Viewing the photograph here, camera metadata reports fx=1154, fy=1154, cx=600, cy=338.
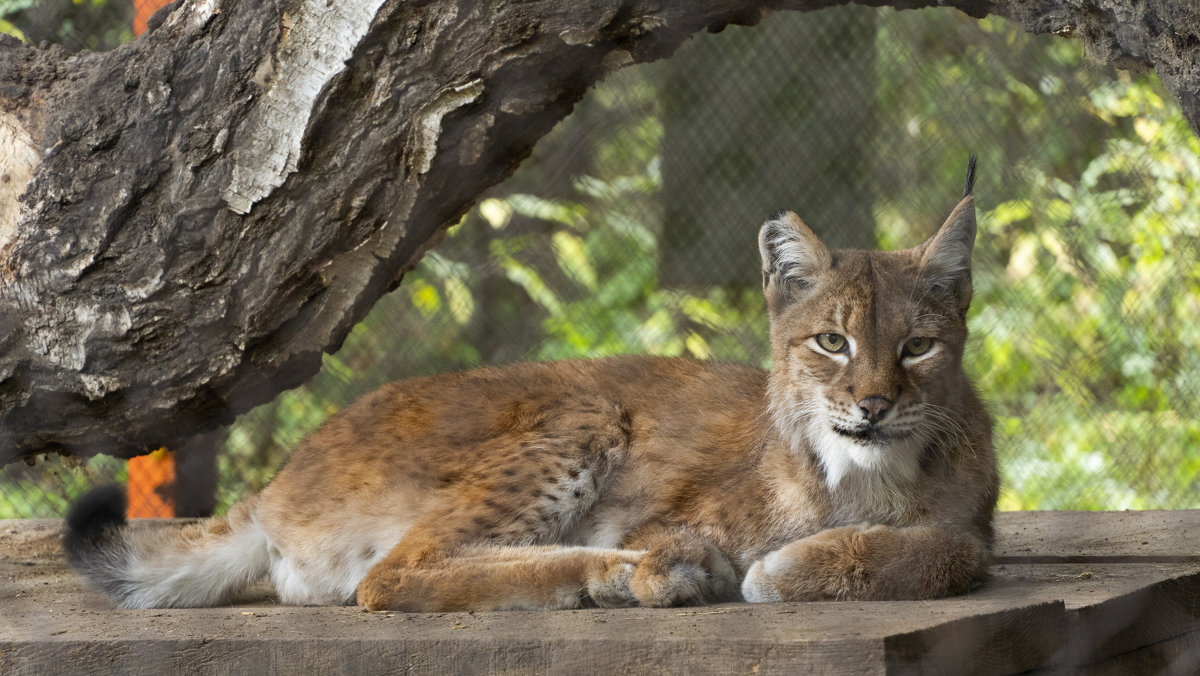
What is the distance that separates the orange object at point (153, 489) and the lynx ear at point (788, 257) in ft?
5.87

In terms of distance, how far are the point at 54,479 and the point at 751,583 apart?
2247 mm

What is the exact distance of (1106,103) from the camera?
141 inches

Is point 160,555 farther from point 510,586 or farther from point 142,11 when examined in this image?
point 142,11

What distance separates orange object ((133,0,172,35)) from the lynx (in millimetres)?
1238

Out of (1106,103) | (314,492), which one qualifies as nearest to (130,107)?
(314,492)

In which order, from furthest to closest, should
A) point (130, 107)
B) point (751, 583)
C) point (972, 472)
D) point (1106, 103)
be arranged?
point (1106, 103) < point (130, 107) < point (972, 472) < point (751, 583)

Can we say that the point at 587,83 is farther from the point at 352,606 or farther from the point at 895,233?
the point at 895,233

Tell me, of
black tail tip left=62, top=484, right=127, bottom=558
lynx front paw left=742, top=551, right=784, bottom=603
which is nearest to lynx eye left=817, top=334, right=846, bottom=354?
lynx front paw left=742, top=551, right=784, bottom=603

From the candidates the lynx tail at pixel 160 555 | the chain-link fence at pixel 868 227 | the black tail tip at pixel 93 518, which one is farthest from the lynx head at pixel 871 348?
the chain-link fence at pixel 868 227

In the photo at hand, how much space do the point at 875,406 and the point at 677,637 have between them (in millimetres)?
600

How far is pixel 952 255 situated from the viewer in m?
2.04

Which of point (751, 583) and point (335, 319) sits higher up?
point (335, 319)

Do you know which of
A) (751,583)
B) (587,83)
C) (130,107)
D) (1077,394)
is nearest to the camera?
(751,583)

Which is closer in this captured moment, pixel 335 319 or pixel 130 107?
pixel 130 107
